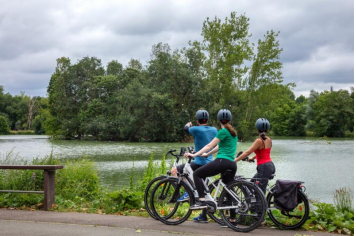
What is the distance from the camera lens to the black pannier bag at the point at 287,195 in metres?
6.05

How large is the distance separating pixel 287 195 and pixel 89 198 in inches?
196

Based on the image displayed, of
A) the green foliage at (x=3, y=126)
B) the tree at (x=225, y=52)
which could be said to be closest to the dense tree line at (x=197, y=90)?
the tree at (x=225, y=52)

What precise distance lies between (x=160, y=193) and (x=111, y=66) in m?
71.2

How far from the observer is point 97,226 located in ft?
20.7

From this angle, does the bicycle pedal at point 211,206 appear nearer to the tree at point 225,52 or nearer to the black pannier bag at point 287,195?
the black pannier bag at point 287,195

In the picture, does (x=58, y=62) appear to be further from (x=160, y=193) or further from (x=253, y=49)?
(x=160, y=193)

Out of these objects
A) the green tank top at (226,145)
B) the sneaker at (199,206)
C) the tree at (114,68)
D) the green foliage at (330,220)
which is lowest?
the green foliage at (330,220)

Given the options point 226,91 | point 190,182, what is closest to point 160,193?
point 190,182

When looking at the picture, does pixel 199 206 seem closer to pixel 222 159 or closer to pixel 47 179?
pixel 222 159

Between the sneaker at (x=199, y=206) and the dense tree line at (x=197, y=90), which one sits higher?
the dense tree line at (x=197, y=90)

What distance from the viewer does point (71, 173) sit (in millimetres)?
10062

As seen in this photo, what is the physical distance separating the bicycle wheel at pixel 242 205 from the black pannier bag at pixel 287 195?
36 centimetres

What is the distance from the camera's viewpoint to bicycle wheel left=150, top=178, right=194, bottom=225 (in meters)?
6.45

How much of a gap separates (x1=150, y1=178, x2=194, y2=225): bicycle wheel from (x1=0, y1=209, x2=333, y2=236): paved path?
0.13 metres
